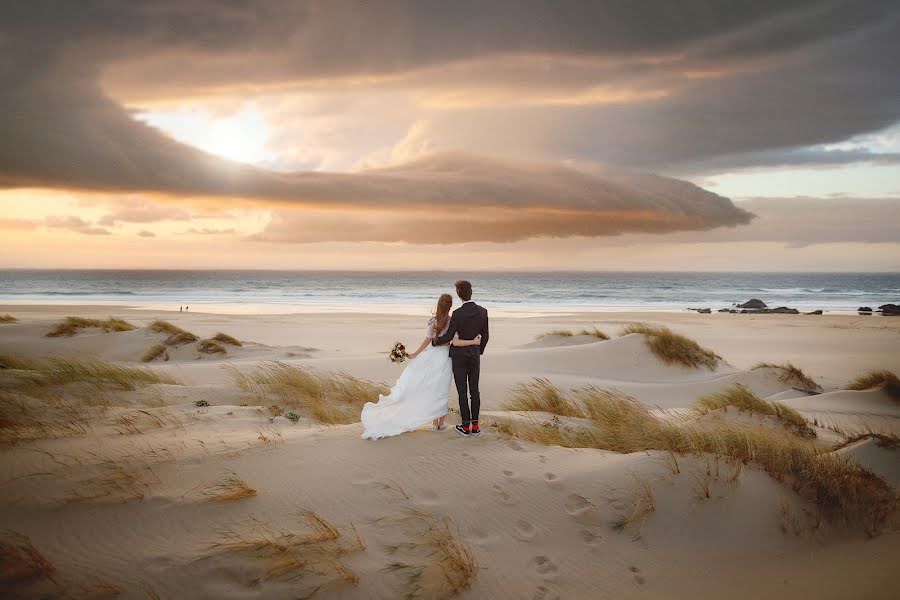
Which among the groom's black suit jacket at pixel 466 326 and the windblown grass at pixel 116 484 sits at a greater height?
the groom's black suit jacket at pixel 466 326

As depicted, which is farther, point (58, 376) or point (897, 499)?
point (58, 376)

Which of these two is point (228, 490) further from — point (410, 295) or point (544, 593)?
point (410, 295)

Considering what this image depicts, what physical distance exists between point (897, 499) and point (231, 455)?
24.9ft

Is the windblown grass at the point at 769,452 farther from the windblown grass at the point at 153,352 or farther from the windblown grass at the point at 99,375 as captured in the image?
the windblown grass at the point at 153,352

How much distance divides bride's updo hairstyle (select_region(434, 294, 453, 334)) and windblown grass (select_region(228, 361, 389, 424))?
3.40m

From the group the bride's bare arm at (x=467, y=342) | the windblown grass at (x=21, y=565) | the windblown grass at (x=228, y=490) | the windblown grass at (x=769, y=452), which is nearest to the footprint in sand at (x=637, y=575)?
the windblown grass at (x=769, y=452)

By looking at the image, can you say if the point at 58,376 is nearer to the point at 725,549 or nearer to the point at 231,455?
the point at 231,455

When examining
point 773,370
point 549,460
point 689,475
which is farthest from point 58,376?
point 773,370

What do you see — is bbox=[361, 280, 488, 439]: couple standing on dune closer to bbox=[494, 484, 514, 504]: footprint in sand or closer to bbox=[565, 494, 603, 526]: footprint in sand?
bbox=[494, 484, 514, 504]: footprint in sand

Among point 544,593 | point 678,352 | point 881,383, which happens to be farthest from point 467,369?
point 678,352

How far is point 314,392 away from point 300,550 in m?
6.88

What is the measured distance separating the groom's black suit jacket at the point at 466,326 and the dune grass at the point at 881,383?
11.8 m

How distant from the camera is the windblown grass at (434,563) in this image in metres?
4.63

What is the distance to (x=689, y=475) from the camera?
20.8 feet
